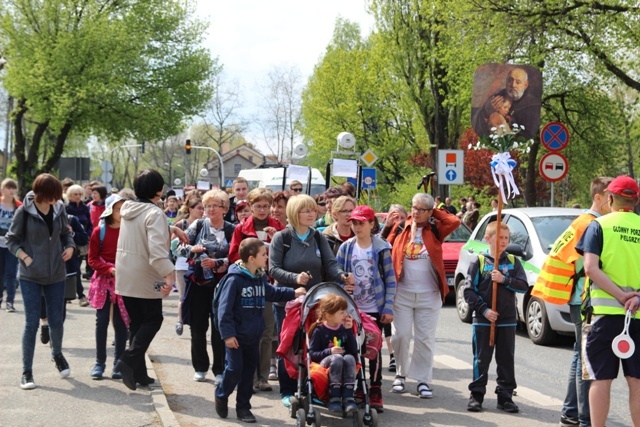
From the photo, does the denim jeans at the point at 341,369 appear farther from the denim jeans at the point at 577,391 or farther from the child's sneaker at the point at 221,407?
the denim jeans at the point at 577,391

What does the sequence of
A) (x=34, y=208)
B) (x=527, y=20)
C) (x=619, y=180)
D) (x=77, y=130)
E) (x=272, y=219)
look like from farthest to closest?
(x=77, y=130) → (x=527, y=20) → (x=272, y=219) → (x=34, y=208) → (x=619, y=180)

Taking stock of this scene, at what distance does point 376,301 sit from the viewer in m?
8.14

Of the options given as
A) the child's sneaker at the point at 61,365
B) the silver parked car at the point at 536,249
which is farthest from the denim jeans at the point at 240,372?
the silver parked car at the point at 536,249

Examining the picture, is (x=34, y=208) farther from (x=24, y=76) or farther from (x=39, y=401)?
(x=24, y=76)

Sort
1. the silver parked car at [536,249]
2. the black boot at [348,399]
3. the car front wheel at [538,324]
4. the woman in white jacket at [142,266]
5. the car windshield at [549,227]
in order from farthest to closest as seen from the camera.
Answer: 1. the car windshield at [549,227]
2. the car front wheel at [538,324]
3. the silver parked car at [536,249]
4. the woman in white jacket at [142,266]
5. the black boot at [348,399]

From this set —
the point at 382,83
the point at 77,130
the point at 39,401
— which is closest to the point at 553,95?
the point at 382,83

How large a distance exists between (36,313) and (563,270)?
475 cm

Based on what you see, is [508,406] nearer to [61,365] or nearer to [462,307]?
[61,365]

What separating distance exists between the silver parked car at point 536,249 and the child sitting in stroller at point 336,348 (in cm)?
464

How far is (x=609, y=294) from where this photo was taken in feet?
19.6

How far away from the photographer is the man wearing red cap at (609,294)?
5961 mm

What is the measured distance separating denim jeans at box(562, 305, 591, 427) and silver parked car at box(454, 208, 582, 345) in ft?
13.3

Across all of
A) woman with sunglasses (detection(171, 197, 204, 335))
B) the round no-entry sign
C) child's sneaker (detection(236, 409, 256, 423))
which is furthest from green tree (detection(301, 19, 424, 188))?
child's sneaker (detection(236, 409, 256, 423))

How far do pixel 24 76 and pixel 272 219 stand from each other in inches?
1255
